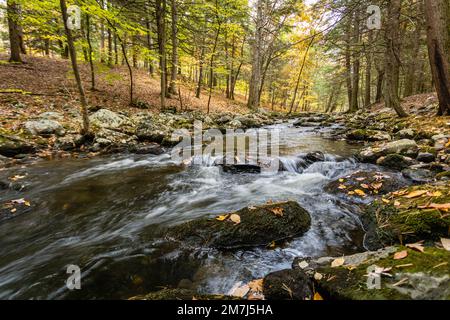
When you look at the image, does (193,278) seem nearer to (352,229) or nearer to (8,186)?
(352,229)

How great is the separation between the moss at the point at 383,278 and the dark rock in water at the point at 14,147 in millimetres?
8490

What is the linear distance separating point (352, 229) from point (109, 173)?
5.72m

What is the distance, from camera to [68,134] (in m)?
8.81

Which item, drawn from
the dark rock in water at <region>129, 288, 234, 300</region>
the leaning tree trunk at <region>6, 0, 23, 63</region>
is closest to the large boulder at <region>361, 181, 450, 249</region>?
the dark rock in water at <region>129, 288, 234, 300</region>

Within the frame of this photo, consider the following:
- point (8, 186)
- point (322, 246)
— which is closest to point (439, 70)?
point (322, 246)

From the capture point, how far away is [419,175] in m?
4.84

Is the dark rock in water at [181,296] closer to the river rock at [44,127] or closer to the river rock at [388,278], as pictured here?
the river rock at [388,278]

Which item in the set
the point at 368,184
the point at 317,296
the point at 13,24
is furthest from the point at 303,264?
the point at 13,24

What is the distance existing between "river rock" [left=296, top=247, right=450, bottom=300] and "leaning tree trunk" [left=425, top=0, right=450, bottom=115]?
7.89 meters

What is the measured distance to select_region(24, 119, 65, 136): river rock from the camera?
27.5 ft

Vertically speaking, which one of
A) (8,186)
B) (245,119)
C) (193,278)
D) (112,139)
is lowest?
(193,278)

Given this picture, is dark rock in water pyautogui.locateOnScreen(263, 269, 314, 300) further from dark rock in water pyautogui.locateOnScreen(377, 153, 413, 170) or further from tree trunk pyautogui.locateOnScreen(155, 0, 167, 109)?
tree trunk pyautogui.locateOnScreen(155, 0, 167, 109)

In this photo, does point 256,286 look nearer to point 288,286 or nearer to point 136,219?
point 288,286

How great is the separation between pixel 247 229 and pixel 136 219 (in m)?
2.13
